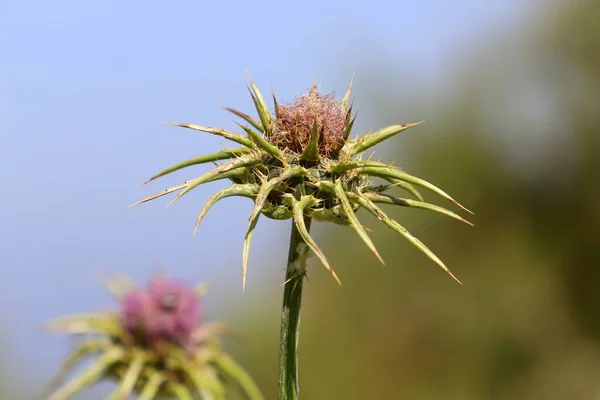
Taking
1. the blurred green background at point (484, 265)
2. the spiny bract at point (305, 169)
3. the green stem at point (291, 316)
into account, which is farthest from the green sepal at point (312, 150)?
the blurred green background at point (484, 265)

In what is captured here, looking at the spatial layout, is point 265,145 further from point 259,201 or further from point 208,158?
point 259,201

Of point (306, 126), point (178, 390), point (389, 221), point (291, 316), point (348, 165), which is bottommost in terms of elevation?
point (178, 390)

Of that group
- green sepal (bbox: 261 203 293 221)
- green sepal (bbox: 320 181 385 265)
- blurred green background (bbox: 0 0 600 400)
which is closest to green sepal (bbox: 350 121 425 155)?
green sepal (bbox: 320 181 385 265)

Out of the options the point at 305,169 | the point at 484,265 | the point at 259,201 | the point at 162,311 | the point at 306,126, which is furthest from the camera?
the point at 484,265

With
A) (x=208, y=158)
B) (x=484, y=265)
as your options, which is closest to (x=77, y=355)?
(x=208, y=158)

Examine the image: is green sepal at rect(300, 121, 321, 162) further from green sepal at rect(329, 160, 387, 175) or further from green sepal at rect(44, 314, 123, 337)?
green sepal at rect(44, 314, 123, 337)

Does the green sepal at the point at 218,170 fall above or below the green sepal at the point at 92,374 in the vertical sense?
above

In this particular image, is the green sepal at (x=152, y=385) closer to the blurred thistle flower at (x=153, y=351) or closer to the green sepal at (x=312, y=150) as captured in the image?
the blurred thistle flower at (x=153, y=351)
